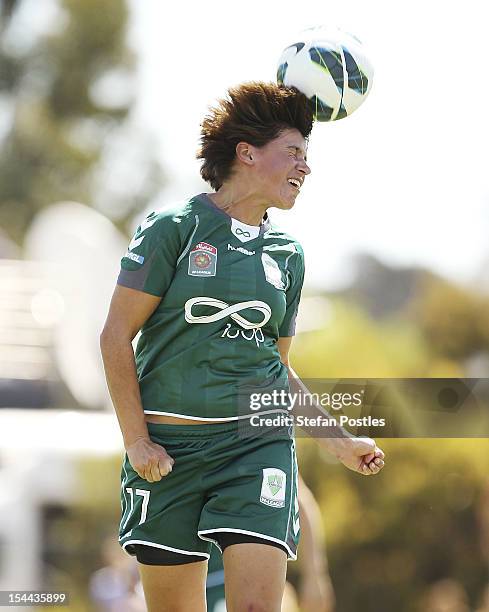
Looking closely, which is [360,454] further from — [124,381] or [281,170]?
[281,170]

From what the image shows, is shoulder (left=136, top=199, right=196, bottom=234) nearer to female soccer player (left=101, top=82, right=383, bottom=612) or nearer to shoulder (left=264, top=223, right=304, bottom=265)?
female soccer player (left=101, top=82, right=383, bottom=612)

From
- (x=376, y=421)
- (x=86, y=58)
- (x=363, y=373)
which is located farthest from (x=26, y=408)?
(x=86, y=58)

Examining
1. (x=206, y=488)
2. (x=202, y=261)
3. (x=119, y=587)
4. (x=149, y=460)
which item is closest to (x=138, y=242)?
(x=202, y=261)

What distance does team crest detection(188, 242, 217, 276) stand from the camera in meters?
3.76

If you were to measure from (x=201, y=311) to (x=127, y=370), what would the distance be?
30 centimetres

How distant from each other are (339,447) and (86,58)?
23.2 meters

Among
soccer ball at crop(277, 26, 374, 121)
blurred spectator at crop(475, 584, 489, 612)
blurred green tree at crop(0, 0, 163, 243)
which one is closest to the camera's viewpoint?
Result: soccer ball at crop(277, 26, 374, 121)

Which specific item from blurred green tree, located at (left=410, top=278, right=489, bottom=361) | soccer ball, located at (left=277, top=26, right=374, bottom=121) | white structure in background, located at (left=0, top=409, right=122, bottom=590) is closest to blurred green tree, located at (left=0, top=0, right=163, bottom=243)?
blurred green tree, located at (left=410, top=278, right=489, bottom=361)

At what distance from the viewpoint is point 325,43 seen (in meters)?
4.25

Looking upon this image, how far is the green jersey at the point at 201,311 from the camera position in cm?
375

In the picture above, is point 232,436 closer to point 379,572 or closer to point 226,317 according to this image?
point 226,317

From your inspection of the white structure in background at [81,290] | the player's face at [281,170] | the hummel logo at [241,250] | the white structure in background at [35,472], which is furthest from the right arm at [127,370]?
the white structure in background at [81,290]

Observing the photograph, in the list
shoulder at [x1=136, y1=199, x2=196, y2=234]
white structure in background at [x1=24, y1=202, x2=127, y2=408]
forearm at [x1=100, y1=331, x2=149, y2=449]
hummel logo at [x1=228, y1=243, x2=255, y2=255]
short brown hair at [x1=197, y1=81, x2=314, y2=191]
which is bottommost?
forearm at [x1=100, y1=331, x2=149, y2=449]

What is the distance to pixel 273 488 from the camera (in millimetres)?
3725
